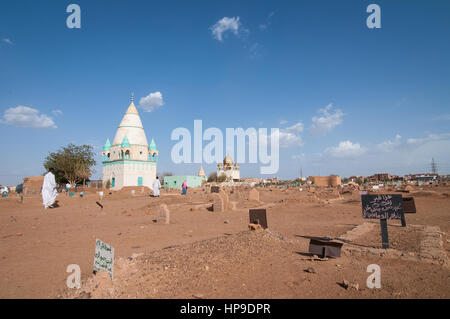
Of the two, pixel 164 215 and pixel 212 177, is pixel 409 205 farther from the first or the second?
pixel 212 177

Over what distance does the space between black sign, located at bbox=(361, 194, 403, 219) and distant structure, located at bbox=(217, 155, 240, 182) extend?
68.4 metres

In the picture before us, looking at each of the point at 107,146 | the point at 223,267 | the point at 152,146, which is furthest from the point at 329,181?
the point at 223,267

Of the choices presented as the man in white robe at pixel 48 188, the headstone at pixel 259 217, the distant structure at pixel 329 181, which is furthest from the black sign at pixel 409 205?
the distant structure at pixel 329 181

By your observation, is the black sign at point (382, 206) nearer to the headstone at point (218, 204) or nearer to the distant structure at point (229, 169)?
the headstone at point (218, 204)

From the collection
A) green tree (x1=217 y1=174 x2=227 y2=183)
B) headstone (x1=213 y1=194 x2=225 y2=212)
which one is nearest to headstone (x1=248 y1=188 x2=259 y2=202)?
headstone (x1=213 y1=194 x2=225 y2=212)

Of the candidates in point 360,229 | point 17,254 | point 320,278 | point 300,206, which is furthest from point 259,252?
point 300,206

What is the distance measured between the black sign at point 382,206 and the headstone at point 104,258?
17.6 feet

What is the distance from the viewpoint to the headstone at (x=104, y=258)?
12.2ft

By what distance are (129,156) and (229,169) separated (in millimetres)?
44940

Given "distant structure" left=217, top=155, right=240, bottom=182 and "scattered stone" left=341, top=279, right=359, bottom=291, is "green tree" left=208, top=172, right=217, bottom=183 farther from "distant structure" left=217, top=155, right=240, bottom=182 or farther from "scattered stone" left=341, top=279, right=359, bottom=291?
"scattered stone" left=341, top=279, right=359, bottom=291

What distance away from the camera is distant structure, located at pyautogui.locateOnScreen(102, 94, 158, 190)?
108ft

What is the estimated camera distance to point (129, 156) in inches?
1331

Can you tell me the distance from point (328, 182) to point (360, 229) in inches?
1963
